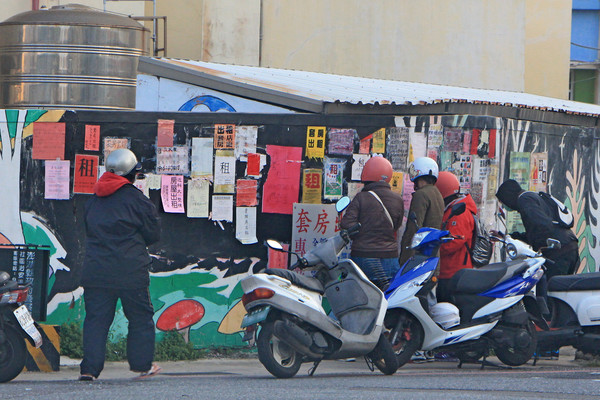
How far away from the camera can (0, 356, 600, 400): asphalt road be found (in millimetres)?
7051

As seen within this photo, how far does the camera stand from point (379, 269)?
9266 mm

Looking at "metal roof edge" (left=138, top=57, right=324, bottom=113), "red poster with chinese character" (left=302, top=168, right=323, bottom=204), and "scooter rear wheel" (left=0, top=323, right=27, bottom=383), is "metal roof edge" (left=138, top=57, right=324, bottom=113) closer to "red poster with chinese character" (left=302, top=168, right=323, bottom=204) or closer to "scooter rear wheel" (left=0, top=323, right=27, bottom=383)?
"red poster with chinese character" (left=302, top=168, right=323, bottom=204)

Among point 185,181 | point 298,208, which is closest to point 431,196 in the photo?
point 298,208

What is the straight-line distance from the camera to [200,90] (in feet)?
38.8

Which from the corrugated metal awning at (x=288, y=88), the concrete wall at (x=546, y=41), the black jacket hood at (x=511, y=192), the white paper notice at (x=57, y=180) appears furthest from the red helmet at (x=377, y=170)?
the concrete wall at (x=546, y=41)

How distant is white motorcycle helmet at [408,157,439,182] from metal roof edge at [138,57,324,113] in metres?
1.23

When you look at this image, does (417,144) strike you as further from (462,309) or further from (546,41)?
(546,41)

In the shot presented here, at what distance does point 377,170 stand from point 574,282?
80.3 inches

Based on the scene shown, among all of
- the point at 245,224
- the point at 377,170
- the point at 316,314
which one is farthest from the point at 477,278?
the point at 245,224

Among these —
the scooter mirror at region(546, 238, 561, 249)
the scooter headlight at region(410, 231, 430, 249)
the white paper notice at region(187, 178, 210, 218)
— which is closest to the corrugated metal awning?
the white paper notice at region(187, 178, 210, 218)

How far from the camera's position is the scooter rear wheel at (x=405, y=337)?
8.68 metres

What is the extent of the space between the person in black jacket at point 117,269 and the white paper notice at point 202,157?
1846mm

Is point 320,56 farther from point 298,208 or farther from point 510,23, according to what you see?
point 298,208

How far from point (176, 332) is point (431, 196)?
2699 millimetres
